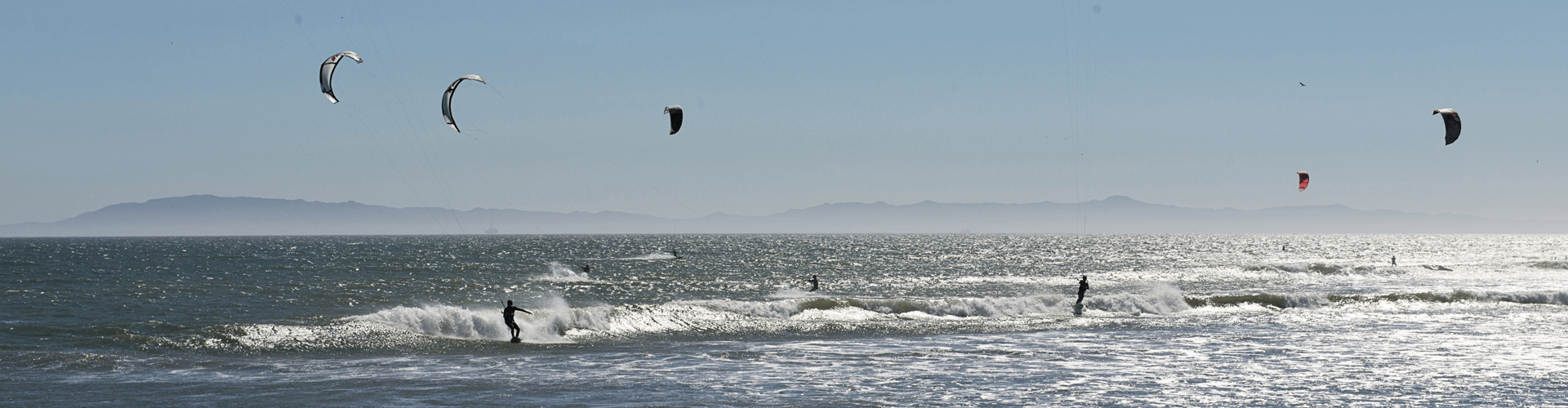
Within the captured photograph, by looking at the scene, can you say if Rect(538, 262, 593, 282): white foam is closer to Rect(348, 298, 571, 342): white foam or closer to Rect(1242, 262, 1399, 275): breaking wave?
Rect(348, 298, 571, 342): white foam

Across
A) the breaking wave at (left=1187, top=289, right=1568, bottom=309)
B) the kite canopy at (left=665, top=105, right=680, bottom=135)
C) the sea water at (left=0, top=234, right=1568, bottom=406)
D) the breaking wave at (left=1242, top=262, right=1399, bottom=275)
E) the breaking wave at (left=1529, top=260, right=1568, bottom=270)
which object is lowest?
the sea water at (left=0, top=234, right=1568, bottom=406)

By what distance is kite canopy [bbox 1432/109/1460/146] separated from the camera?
28.8m

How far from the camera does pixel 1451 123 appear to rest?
29.4 m

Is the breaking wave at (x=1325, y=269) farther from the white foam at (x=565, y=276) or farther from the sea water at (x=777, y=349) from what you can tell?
the white foam at (x=565, y=276)

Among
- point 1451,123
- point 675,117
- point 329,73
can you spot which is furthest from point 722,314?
point 1451,123

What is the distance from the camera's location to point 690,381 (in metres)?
17.2

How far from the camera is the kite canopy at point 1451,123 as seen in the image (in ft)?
94.6

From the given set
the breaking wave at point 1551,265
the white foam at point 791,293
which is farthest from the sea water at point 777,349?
the breaking wave at point 1551,265

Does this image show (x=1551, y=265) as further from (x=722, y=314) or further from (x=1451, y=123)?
(x=722, y=314)

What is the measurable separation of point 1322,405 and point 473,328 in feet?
63.5

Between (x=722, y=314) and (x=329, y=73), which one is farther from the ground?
(x=329, y=73)

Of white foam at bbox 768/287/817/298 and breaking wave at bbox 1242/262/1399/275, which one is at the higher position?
breaking wave at bbox 1242/262/1399/275

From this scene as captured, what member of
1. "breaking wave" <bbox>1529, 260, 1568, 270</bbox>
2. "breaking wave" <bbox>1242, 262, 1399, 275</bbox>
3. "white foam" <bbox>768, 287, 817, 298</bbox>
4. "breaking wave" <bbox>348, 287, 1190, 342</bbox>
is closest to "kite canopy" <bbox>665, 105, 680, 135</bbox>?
"breaking wave" <bbox>348, 287, 1190, 342</bbox>

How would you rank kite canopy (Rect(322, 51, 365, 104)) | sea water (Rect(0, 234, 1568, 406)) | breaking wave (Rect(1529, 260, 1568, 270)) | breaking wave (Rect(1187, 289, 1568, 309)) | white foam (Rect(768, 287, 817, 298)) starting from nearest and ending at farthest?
sea water (Rect(0, 234, 1568, 406)) < kite canopy (Rect(322, 51, 365, 104)) < breaking wave (Rect(1187, 289, 1568, 309)) < white foam (Rect(768, 287, 817, 298)) < breaking wave (Rect(1529, 260, 1568, 270))
